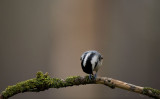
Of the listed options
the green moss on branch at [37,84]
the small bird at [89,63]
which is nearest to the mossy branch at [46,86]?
the green moss on branch at [37,84]

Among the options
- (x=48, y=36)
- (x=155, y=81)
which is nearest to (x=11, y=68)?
(x=48, y=36)

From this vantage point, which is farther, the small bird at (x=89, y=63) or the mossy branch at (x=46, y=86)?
the small bird at (x=89, y=63)

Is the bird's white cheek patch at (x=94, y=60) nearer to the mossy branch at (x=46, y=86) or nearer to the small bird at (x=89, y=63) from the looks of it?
the small bird at (x=89, y=63)

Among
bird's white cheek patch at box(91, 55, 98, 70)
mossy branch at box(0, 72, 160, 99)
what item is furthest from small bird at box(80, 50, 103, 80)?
mossy branch at box(0, 72, 160, 99)

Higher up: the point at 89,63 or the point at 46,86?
the point at 89,63

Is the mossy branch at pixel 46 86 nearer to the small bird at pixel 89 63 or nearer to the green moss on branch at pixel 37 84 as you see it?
the green moss on branch at pixel 37 84

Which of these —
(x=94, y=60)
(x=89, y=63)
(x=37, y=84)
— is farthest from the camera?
(x=94, y=60)

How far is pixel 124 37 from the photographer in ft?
16.2

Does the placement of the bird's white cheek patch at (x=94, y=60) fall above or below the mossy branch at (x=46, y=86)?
above

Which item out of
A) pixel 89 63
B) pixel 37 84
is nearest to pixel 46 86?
pixel 37 84

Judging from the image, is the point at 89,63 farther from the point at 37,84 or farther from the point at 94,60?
the point at 37,84

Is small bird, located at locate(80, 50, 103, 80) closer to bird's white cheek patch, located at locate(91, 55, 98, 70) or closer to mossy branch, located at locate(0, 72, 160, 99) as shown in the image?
bird's white cheek patch, located at locate(91, 55, 98, 70)

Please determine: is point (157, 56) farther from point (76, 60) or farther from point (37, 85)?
point (37, 85)

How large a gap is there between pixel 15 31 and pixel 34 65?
74 cm
